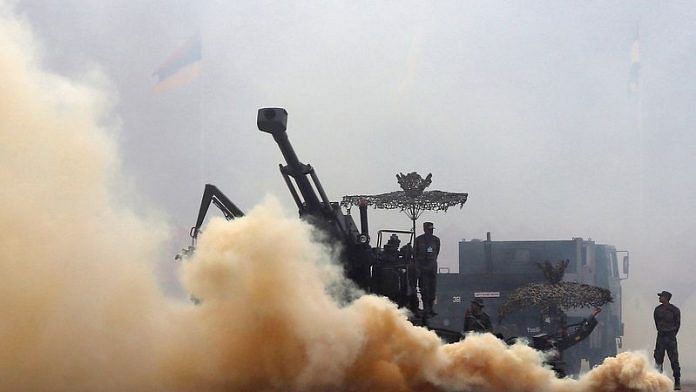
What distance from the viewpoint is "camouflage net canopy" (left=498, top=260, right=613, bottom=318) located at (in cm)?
3095

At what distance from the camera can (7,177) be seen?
Result: 43.9ft

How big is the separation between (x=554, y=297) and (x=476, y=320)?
49.7 ft

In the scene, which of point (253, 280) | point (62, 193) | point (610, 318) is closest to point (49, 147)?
point (62, 193)

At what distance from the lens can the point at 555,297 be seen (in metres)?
31.2

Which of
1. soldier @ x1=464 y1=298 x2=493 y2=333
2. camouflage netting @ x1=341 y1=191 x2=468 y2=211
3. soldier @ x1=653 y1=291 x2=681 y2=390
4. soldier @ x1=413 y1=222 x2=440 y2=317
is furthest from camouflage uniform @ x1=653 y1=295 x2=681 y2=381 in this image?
camouflage netting @ x1=341 y1=191 x2=468 y2=211

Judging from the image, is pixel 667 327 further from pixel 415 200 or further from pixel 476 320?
pixel 415 200

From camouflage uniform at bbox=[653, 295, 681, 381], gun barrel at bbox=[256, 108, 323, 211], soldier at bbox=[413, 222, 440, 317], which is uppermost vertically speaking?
gun barrel at bbox=[256, 108, 323, 211]

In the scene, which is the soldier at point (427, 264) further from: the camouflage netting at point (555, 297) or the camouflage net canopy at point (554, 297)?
the camouflage netting at point (555, 297)

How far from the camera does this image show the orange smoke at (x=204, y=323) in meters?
12.9

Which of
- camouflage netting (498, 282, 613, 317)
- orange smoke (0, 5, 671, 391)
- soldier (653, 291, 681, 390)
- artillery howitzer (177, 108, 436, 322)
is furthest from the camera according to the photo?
camouflage netting (498, 282, 613, 317)

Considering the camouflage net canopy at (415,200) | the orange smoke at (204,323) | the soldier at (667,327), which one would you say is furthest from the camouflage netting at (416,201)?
the orange smoke at (204,323)

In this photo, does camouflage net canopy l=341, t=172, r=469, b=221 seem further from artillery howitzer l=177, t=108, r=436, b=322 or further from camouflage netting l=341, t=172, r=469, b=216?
artillery howitzer l=177, t=108, r=436, b=322

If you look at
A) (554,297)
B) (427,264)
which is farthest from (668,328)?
(554,297)

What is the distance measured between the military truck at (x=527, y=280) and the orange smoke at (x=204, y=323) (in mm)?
17083
